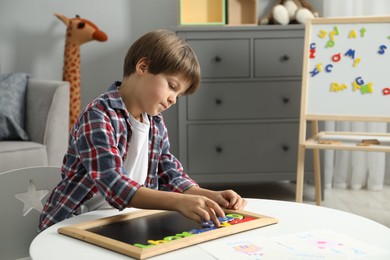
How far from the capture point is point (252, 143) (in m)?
3.39

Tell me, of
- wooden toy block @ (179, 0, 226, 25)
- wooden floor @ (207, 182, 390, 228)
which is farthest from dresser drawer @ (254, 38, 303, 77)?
wooden floor @ (207, 182, 390, 228)

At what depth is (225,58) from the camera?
3.33 metres

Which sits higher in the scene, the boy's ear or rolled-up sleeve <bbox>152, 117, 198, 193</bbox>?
the boy's ear

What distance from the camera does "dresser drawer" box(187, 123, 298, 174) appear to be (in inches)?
133

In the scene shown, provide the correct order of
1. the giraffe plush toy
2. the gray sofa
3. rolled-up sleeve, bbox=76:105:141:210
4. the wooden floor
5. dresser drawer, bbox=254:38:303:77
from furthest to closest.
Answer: the giraffe plush toy < dresser drawer, bbox=254:38:303:77 < the wooden floor < the gray sofa < rolled-up sleeve, bbox=76:105:141:210

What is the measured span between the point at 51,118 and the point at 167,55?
6.12ft

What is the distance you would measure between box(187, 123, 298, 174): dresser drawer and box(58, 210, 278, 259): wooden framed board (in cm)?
210

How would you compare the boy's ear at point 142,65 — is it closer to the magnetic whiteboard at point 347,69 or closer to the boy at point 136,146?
the boy at point 136,146

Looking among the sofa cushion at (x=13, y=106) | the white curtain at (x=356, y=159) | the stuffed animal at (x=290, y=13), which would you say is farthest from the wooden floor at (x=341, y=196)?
the sofa cushion at (x=13, y=106)

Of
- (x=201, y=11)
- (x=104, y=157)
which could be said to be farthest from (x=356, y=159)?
(x=104, y=157)

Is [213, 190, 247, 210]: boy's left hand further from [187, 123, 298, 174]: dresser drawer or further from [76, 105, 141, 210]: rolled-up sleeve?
[187, 123, 298, 174]: dresser drawer

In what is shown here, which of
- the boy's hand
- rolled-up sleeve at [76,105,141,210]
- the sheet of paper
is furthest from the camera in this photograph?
rolled-up sleeve at [76,105,141,210]

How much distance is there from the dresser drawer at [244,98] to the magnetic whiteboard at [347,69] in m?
0.45

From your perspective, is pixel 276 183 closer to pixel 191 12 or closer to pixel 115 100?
pixel 191 12
